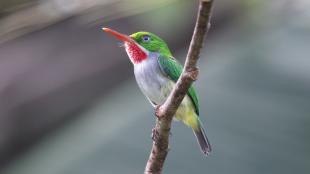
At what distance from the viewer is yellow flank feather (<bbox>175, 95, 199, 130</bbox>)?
2.60 m

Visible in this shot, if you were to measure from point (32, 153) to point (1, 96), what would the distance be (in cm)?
58

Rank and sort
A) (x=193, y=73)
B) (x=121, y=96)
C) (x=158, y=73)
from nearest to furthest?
(x=193, y=73)
(x=158, y=73)
(x=121, y=96)

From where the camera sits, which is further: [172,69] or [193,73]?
[172,69]

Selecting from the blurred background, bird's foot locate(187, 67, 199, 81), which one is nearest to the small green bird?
bird's foot locate(187, 67, 199, 81)

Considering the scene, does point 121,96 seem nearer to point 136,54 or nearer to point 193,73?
point 136,54

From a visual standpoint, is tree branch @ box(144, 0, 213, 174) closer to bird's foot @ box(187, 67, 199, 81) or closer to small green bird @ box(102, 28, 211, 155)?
bird's foot @ box(187, 67, 199, 81)

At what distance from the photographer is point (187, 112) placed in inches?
103

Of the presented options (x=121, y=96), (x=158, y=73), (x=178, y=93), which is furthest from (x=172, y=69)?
(x=121, y=96)

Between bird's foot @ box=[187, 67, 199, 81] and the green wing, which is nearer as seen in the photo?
bird's foot @ box=[187, 67, 199, 81]

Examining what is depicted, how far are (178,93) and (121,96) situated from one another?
3509mm

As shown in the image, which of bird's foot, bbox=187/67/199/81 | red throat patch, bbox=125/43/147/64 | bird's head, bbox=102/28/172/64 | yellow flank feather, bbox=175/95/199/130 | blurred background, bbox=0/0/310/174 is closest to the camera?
bird's foot, bbox=187/67/199/81

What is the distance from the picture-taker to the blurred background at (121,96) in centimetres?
448

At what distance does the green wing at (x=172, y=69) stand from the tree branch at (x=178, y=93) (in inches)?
19.4

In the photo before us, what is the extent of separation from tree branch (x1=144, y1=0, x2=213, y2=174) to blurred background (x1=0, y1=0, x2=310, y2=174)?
213cm
